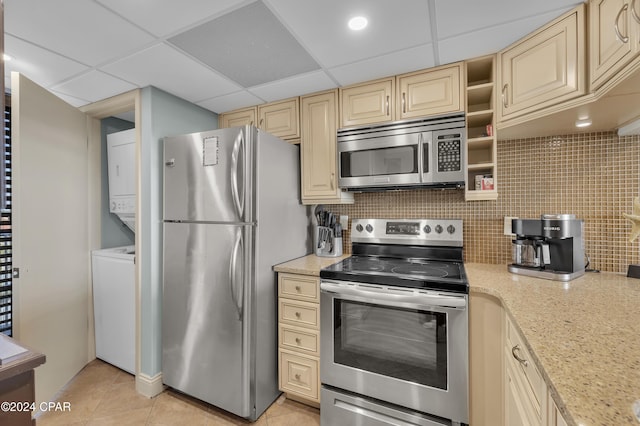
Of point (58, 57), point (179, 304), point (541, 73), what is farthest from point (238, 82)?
point (541, 73)

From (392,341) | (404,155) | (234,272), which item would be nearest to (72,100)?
(234,272)

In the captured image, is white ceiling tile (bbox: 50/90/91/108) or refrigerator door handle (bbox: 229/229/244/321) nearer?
refrigerator door handle (bbox: 229/229/244/321)

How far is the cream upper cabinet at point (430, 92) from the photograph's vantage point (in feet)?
5.94

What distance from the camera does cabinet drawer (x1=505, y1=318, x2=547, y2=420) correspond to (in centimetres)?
84

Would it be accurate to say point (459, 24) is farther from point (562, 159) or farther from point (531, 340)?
point (531, 340)

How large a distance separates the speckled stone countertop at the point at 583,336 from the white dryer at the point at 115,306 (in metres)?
2.44

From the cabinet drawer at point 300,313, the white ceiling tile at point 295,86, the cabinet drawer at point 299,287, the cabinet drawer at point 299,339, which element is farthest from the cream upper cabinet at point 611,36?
the cabinet drawer at point 299,339

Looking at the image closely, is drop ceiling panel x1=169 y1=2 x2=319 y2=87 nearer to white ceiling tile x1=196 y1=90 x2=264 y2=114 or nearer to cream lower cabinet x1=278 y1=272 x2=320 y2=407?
white ceiling tile x1=196 y1=90 x2=264 y2=114

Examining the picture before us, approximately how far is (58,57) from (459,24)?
88.8 inches

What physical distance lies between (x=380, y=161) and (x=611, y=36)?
3.91 feet

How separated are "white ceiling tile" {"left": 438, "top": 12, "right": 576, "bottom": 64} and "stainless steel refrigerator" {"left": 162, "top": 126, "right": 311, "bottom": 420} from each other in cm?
120

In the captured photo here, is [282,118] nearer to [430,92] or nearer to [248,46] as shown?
[248,46]

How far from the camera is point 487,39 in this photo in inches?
62.0

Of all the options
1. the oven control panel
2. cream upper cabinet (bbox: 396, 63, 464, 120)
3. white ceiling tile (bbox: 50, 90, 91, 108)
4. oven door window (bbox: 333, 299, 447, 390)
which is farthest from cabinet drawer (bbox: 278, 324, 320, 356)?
white ceiling tile (bbox: 50, 90, 91, 108)
